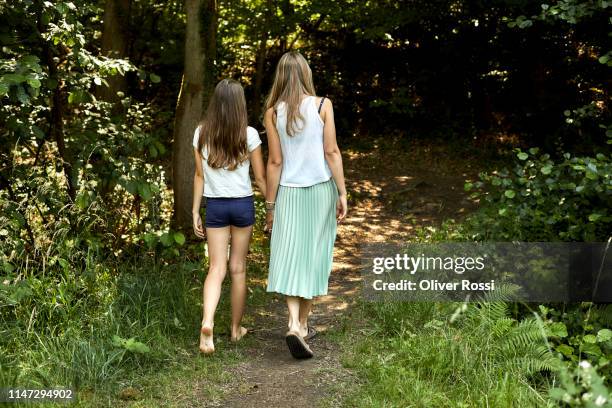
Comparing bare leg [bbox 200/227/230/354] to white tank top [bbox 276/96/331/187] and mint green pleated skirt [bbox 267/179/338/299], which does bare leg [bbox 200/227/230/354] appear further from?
white tank top [bbox 276/96/331/187]

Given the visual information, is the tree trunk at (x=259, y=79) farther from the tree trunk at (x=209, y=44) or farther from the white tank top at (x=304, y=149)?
the white tank top at (x=304, y=149)

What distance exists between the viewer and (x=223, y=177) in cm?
526

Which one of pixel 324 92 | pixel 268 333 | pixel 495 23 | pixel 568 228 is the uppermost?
pixel 495 23

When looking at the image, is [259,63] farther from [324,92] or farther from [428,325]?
[428,325]

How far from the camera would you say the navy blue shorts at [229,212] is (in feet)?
17.3

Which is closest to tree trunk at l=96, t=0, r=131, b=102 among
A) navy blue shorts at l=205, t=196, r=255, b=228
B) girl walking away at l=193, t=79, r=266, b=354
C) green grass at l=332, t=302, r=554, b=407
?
girl walking away at l=193, t=79, r=266, b=354

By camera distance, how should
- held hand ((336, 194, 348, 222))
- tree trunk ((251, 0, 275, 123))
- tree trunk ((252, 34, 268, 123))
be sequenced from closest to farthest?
held hand ((336, 194, 348, 222))
tree trunk ((251, 0, 275, 123))
tree trunk ((252, 34, 268, 123))

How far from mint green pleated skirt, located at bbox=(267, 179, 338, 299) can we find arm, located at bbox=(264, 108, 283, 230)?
6cm

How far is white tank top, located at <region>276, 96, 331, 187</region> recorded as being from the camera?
5.26 m

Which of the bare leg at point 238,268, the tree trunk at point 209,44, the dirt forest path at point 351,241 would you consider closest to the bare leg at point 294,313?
the dirt forest path at point 351,241

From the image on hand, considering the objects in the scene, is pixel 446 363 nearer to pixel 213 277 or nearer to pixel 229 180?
pixel 213 277

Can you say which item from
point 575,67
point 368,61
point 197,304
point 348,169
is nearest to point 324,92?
point 368,61

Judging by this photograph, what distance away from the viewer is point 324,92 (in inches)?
672

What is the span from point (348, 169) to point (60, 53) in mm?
7768
